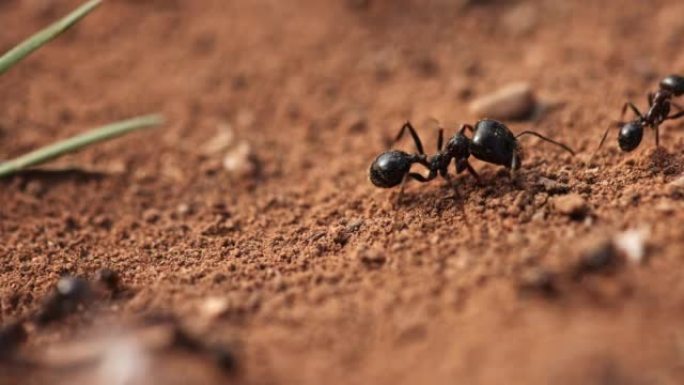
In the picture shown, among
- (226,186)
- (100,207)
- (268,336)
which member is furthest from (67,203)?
(268,336)

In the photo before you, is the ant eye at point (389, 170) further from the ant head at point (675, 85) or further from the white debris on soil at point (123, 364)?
the white debris on soil at point (123, 364)

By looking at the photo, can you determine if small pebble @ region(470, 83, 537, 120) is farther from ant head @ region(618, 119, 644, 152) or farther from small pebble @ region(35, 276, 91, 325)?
small pebble @ region(35, 276, 91, 325)

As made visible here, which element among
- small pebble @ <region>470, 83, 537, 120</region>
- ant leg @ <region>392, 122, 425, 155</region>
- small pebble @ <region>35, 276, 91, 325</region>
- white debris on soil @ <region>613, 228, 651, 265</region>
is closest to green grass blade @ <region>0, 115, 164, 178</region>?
small pebble @ <region>35, 276, 91, 325</region>

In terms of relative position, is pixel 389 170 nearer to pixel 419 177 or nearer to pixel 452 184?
pixel 419 177

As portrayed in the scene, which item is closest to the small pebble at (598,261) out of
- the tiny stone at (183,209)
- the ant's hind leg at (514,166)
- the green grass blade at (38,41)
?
the ant's hind leg at (514,166)

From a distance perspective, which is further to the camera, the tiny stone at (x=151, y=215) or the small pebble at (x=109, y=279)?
the tiny stone at (x=151, y=215)

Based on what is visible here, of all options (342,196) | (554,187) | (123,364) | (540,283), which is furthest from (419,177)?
(123,364)
